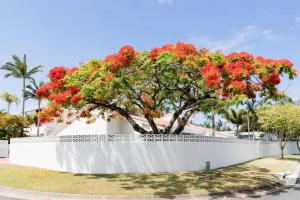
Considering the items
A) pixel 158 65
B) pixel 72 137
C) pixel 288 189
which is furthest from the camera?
pixel 72 137

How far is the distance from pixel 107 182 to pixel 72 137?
15.8 ft

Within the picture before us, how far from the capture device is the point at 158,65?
1612cm

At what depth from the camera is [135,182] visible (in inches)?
595

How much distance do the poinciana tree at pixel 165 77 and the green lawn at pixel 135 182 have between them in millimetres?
3484

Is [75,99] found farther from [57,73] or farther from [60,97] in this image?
[57,73]

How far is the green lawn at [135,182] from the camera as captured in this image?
13.6 metres

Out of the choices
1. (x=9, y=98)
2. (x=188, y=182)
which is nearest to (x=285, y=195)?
(x=188, y=182)

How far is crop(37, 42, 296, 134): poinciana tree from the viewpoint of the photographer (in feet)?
48.1

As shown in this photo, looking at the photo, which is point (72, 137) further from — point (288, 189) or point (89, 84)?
point (288, 189)

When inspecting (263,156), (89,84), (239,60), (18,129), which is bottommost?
(263,156)

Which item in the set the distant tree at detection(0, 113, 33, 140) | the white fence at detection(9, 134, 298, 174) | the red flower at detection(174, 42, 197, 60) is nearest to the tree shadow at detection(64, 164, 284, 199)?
the white fence at detection(9, 134, 298, 174)

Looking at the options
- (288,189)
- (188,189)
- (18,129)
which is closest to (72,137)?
(188,189)

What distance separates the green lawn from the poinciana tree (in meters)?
3.48

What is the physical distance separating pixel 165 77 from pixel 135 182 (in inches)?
208
